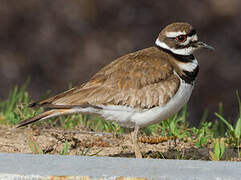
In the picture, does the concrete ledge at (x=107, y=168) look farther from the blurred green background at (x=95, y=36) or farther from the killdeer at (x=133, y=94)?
the blurred green background at (x=95, y=36)

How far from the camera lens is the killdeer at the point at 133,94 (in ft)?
16.6

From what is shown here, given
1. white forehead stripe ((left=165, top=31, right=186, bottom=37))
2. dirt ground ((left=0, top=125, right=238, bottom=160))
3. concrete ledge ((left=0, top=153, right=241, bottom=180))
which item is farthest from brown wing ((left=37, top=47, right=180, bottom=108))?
concrete ledge ((left=0, top=153, right=241, bottom=180))

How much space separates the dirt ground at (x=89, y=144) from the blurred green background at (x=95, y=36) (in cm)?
441

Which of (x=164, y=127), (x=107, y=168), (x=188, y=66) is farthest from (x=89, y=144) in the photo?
(x=107, y=168)

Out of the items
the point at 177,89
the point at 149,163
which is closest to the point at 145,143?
the point at 177,89

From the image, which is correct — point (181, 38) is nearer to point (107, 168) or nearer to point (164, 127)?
point (164, 127)

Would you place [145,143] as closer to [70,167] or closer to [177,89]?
[177,89]

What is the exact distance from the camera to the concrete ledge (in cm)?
356

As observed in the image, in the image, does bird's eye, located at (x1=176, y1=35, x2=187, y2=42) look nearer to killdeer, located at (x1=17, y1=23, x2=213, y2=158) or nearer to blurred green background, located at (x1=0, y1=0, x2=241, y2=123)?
killdeer, located at (x1=17, y1=23, x2=213, y2=158)

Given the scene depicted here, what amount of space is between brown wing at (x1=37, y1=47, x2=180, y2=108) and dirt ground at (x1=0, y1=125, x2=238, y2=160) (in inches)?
16.8

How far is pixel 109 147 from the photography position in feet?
18.2

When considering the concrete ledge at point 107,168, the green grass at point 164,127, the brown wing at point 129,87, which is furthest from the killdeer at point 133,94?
the concrete ledge at point 107,168


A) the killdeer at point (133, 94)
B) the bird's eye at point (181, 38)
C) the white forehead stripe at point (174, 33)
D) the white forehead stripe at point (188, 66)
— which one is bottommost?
the killdeer at point (133, 94)

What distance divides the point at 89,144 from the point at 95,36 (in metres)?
5.46
